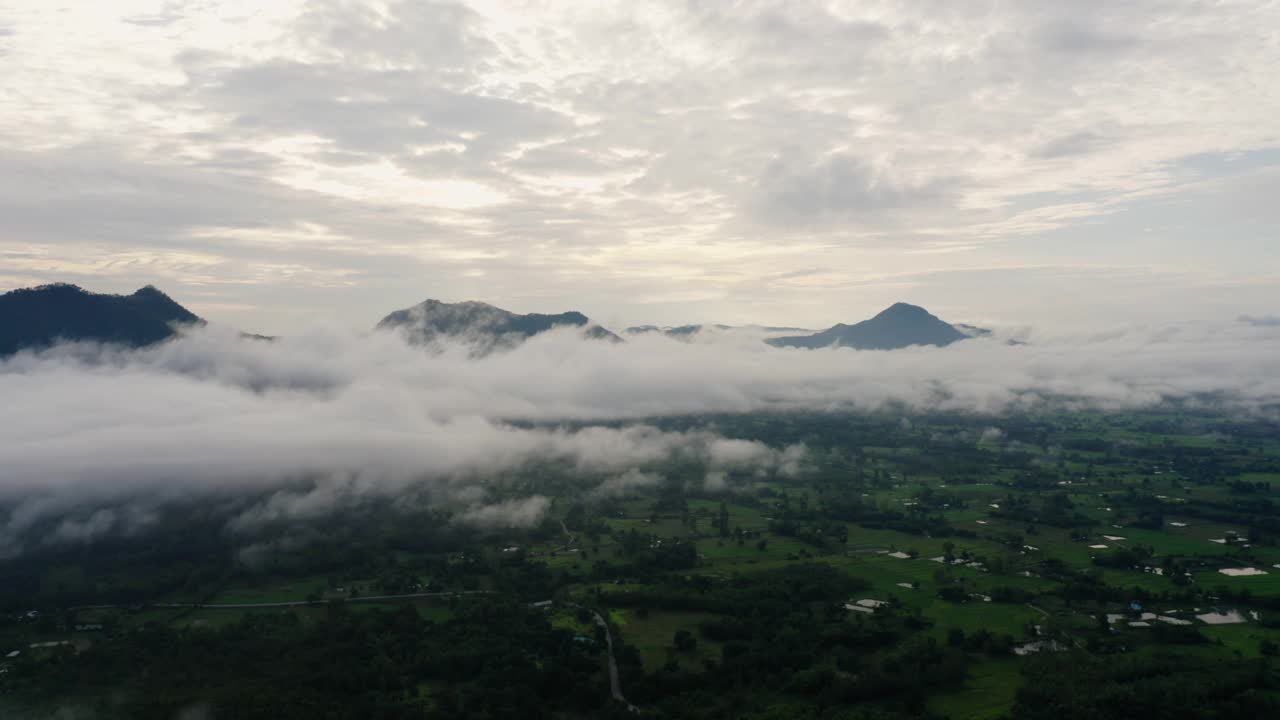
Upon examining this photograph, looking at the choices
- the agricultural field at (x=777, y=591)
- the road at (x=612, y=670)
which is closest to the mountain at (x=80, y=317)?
the agricultural field at (x=777, y=591)

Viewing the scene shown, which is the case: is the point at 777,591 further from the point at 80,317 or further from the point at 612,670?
the point at 80,317

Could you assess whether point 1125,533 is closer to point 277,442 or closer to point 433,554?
point 433,554

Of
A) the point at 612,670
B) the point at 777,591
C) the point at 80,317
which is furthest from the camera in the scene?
the point at 80,317

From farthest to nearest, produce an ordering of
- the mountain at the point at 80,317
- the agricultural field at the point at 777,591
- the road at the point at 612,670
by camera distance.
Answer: the mountain at the point at 80,317
the agricultural field at the point at 777,591
the road at the point at 612,670

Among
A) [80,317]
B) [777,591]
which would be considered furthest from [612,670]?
[80,317]

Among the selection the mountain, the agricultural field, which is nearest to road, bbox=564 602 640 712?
the agricultural field

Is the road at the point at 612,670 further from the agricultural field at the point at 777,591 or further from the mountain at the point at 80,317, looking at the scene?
the mountain at the point at 80,317

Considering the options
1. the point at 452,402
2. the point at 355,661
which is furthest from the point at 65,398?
the point at 355,661

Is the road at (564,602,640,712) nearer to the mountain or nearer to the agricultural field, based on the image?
the agricultural field
